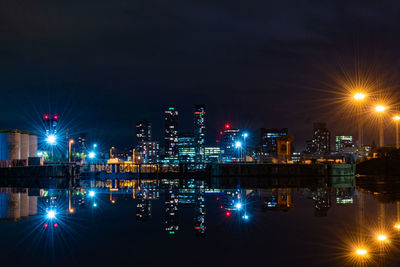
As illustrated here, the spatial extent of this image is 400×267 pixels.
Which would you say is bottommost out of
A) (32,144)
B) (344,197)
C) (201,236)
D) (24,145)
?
(344,197)

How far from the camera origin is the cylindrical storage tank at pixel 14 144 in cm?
7562

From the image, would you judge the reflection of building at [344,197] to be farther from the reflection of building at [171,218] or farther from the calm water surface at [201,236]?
the reflection of building at [171,218]

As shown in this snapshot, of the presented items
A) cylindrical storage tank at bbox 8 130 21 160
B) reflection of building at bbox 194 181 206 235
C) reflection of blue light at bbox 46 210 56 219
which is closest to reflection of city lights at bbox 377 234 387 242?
reflection of building at bbox 194 181 206 235

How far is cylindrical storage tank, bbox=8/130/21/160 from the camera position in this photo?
75.6m

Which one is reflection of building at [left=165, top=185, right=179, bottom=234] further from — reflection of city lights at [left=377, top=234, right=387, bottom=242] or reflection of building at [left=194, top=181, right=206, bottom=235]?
reflection of city lights at [left=377, top=234, right=387, bottom=242]

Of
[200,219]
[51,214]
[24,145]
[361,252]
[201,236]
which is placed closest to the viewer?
[361,252]

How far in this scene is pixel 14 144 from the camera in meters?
76.4

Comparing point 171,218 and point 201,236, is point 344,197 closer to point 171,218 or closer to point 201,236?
point 171,218

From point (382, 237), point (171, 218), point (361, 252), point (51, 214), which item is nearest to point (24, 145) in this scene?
point (51, 214)

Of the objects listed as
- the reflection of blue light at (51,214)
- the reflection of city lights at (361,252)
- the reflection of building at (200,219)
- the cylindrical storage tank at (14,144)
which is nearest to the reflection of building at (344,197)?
the reflection of building at (200,219)

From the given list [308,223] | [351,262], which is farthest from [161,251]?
[308,223]

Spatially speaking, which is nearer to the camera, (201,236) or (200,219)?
(201,236)

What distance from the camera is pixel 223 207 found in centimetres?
2236

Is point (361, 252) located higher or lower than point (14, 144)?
lower
